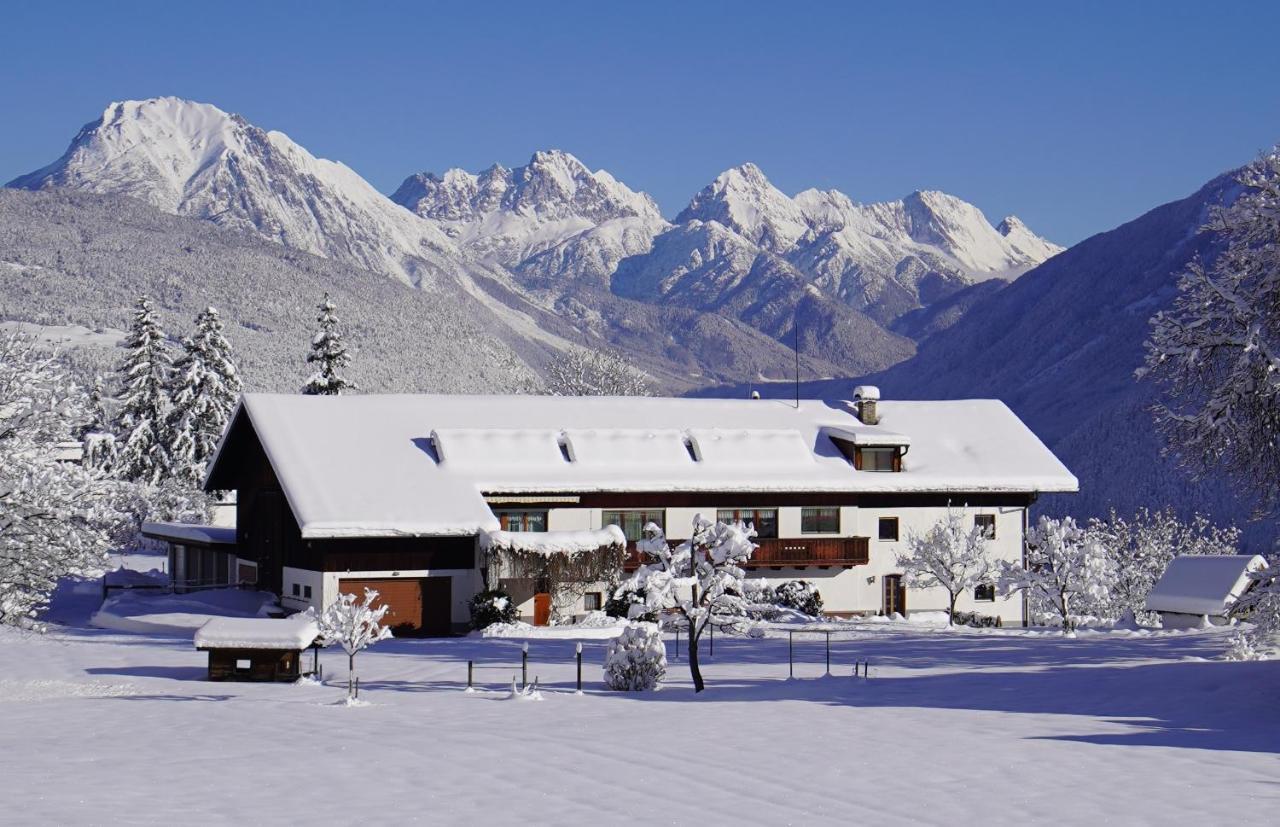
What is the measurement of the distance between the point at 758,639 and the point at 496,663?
9.90 meters

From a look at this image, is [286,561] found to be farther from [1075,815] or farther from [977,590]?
[1075,815]

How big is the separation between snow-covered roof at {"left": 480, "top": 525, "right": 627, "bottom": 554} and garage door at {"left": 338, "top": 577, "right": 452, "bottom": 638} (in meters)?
2.01

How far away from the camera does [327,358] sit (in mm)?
77625

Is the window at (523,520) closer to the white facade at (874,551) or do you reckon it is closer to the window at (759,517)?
the white facade at (874,551)

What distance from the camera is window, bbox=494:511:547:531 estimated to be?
49.9 metres

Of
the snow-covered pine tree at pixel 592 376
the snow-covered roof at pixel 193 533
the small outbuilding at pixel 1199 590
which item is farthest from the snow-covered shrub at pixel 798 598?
the snow-covered pine tree at pixel 592 376

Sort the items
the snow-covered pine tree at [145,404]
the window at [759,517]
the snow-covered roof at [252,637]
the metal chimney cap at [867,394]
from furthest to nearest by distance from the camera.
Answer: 1. the snow-covered pine tree at [145,404]
2. the metal chimney cap at [867,394]
3. the window at [759,517]
4. the snow-covered roof at [252,637]

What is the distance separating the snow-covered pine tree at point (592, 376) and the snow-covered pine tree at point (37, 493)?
67806 millimetres

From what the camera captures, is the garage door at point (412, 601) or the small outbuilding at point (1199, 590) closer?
the garage door at point (412, 601)

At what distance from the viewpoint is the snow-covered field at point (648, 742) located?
62.3ft

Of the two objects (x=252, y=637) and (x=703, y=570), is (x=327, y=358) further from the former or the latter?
(x=703, y=570)

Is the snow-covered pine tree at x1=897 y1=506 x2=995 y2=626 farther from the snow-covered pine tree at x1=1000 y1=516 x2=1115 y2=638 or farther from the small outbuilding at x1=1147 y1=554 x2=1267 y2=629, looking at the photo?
the small outbuilding at x1=1147 y1=554 x2=1267 y2=629

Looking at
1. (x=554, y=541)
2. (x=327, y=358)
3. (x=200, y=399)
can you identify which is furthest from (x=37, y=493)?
(x=327, y=358)

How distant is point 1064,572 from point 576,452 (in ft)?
Result: 52.8
